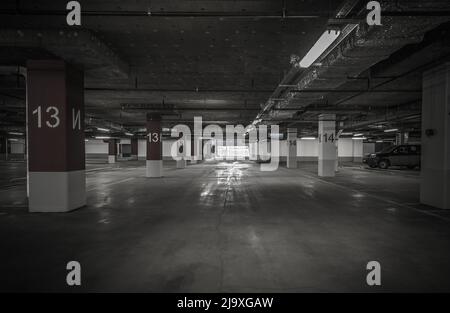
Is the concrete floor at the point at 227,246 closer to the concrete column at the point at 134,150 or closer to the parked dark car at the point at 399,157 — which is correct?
the parked dark car at the point at 399,157

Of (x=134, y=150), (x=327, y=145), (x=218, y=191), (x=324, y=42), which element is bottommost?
(x=218, y=191)

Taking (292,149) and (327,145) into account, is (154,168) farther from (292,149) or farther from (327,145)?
(292,149)

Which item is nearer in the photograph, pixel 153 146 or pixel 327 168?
pixel 327 168

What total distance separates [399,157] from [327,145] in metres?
8.86

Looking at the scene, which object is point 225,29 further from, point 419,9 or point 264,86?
point 264,86

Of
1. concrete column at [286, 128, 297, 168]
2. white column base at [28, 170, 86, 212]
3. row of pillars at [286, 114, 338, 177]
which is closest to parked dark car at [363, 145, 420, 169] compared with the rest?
concrete column at [286, 128, 297, 168]

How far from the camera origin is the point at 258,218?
5.70m

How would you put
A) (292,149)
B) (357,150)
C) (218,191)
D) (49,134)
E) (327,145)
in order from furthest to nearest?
1. (357,150)
2. (292,149)
3. (327,145)
4. (218,191)
5. (49,134)

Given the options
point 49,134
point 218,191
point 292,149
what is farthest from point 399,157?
point 49,134

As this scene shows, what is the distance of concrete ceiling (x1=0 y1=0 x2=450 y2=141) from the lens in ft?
13.4

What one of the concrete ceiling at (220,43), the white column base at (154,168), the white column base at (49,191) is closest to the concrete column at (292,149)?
the white column base at (154,168)

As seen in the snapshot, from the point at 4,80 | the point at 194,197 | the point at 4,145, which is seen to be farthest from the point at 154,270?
the point at 4,145

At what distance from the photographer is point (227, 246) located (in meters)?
4.02

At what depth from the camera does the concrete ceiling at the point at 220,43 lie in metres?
4.10
